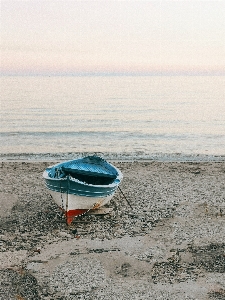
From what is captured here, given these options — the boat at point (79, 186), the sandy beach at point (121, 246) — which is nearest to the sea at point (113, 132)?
the sandy beach at point (121, 246)

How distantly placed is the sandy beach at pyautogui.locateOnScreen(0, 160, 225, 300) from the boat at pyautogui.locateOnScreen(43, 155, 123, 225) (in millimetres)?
570

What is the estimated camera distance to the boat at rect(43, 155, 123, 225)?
1457 cm

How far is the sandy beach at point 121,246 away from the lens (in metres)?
10.4

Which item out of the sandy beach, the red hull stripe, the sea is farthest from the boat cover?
the sea

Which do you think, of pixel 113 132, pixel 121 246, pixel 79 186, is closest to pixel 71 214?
pixel 79 186

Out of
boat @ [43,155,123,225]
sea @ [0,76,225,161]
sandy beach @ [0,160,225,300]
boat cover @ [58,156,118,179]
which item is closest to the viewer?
sandy beach @ [0,160,225,300]

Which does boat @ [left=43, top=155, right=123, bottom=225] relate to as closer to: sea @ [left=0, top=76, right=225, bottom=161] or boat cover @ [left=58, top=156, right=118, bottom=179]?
boat cover @ [left=58, top=156, right=118, bottom=179]

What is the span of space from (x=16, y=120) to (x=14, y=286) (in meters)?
37.0

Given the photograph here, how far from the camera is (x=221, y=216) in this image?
50.6 ft

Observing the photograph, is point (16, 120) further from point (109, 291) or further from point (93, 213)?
point (109, 291)

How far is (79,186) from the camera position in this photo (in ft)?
47.7

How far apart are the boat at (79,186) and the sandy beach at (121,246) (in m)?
0.57

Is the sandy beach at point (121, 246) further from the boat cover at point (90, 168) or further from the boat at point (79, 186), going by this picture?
the boat cover at point (90, 168)

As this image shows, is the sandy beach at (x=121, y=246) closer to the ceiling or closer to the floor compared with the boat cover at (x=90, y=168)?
closer to the floor
